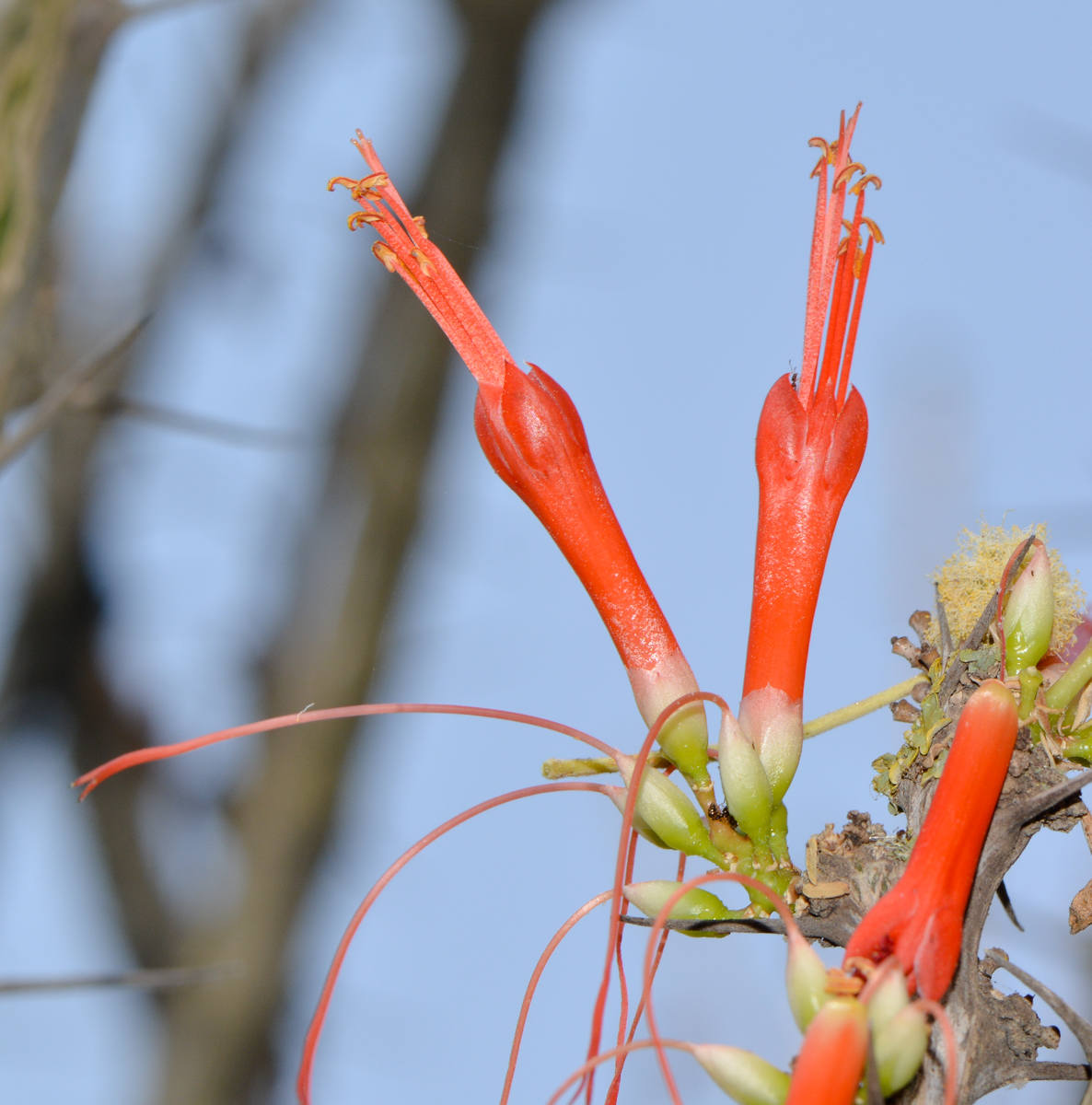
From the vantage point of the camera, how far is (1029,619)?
885mm

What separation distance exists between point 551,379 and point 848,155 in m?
0.34

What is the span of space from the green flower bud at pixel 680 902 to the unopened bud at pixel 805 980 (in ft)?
0.58

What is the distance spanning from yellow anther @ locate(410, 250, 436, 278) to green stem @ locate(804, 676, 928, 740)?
53 cm

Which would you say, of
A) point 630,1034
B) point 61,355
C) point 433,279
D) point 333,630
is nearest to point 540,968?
point 630,1034

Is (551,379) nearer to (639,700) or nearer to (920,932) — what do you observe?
(639,700)

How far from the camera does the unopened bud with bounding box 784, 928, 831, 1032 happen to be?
0.72m

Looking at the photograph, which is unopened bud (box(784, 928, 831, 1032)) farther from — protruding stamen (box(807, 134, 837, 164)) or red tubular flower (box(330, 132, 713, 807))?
protruding stamen (box(807, 134, 837, 164))

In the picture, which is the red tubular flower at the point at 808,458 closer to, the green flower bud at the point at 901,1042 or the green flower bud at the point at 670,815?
the green flower bud at the point at 670,815

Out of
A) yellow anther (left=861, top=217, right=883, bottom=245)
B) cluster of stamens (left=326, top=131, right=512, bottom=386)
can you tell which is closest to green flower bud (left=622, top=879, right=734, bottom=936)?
cluster of stamens (left=326, top=131, right=512, bottom=386)

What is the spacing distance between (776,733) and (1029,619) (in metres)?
0.22

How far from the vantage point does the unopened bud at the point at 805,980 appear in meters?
0.72

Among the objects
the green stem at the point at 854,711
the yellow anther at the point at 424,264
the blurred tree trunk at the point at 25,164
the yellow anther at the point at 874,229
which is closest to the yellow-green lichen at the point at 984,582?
the green stem at the point at 854,711

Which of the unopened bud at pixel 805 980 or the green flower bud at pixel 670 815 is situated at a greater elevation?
the green flower bud at pixel 670 815

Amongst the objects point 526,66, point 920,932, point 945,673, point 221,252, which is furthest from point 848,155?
point 221,252
